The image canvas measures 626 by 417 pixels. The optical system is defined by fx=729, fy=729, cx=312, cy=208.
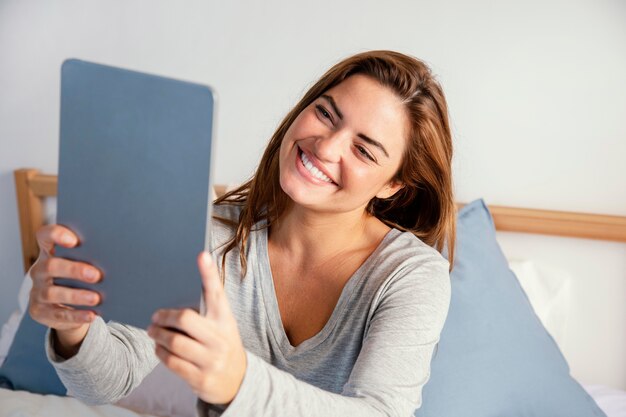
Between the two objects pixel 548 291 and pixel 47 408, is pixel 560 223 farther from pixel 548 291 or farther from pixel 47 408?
pixel 47 408

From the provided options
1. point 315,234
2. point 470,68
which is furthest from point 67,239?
point 470,68

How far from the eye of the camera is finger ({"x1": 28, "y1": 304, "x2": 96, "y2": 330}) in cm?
90

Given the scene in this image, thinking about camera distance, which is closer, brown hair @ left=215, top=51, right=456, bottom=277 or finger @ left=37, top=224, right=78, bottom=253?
finger @ left=37, top=224, right=78, bottom=253

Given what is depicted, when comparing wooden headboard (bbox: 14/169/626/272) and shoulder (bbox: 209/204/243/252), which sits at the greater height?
shoulder (bbox: 209/204/243/252)

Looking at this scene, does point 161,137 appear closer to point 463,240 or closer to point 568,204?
point 463,240

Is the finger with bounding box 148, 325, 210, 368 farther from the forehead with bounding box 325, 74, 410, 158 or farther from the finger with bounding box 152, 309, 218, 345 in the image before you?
the forehead with bounding box 325, 74, 410, 158

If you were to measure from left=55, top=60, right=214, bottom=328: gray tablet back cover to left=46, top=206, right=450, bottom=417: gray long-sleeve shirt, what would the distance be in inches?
5.5

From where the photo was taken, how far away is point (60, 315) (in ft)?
2.96

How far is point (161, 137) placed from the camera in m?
0.79

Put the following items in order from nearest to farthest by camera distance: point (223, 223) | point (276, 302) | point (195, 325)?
point (195, 325) → point (276, 302) → point (223, 223)

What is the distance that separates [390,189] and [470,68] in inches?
25.2

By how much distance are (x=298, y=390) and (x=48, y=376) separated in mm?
1040

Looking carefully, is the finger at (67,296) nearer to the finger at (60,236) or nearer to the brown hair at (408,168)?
the finger at (60,236)

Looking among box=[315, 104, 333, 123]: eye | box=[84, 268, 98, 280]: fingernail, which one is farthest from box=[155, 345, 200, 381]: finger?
box=[315, 104, 333, 123]: eye
